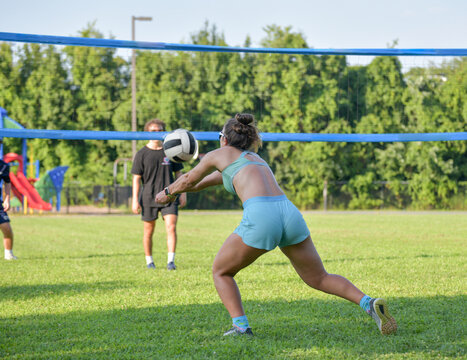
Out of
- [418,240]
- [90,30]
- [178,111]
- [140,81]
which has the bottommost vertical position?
[418,240]

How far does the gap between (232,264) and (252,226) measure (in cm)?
37

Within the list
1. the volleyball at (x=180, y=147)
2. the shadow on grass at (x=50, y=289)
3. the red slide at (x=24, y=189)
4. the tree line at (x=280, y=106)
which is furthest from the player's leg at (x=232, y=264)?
the red slide at (x=24, y=189)

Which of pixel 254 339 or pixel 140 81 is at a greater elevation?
pixel 140 81

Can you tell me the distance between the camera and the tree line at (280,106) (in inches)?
952

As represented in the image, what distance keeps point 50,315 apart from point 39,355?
4.87 feet

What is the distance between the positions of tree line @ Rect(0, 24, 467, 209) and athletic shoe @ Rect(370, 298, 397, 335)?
13264 millimetres

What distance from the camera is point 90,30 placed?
1548 inches

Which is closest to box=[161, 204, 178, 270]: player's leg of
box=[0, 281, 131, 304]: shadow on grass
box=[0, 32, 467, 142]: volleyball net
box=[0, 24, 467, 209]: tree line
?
box=[0, 32, 467, 142]: volleyball net

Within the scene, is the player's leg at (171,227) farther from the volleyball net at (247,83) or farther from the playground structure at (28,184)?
the playground structure at (28,184)

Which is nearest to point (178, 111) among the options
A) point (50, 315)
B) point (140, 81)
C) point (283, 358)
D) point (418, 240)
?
point (140, 81)

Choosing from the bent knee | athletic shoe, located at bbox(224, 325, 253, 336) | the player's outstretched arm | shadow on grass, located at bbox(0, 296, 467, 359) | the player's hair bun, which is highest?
the player's hair bun

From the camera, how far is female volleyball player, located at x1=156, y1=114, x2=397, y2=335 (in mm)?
4375

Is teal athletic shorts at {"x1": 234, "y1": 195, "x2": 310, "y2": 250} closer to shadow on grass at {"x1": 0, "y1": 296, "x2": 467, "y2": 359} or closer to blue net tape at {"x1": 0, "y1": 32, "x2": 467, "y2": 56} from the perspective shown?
shadow on grass at {"x1": 0, "y1": 296, "x2": 467, "y2": 359}

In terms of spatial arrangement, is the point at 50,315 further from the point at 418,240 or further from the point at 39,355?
the point at 418,240
